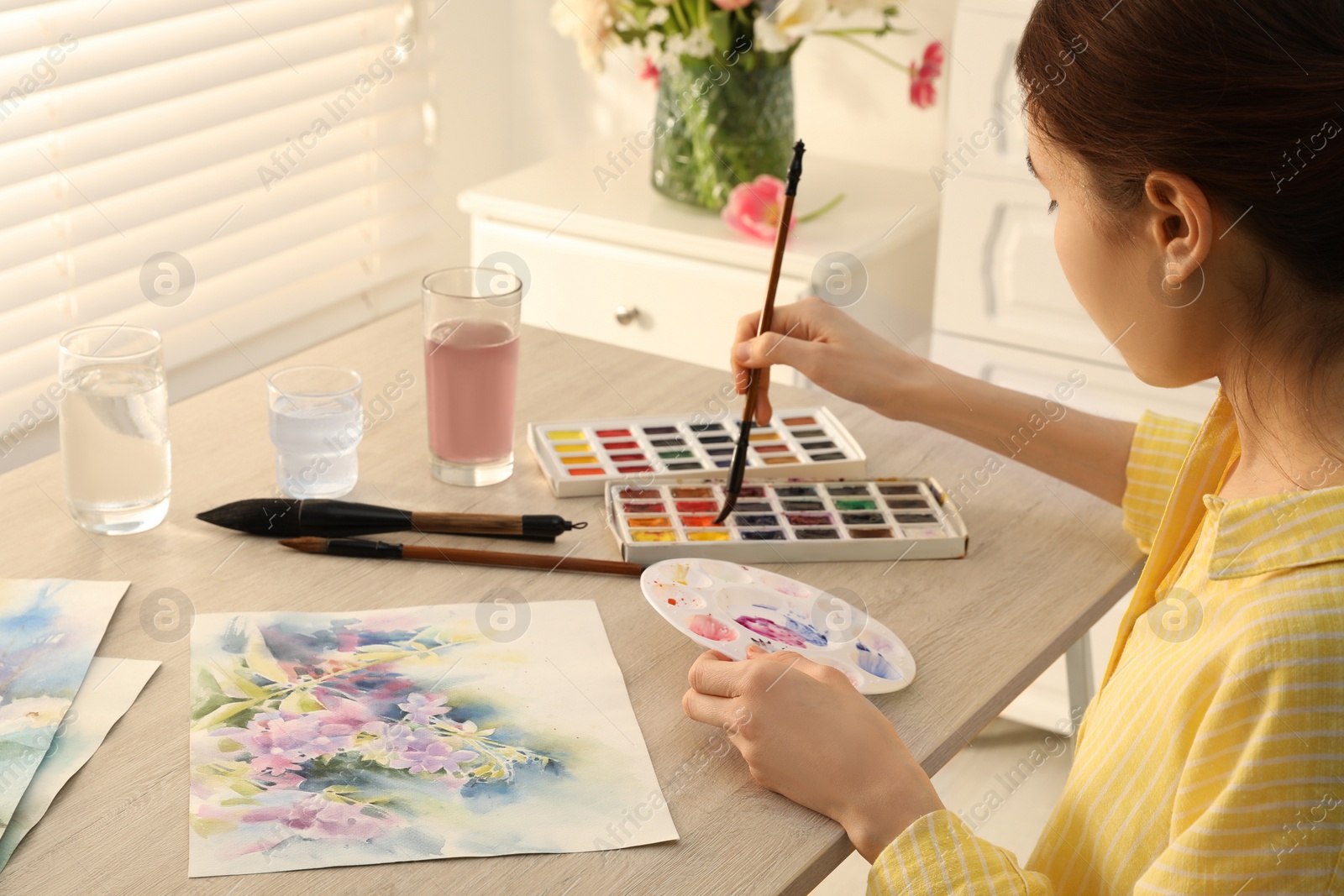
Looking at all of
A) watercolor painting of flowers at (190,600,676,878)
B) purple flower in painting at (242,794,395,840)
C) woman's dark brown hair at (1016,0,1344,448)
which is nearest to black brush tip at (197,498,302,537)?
watercolor painting of flowers at (190,600,676,878)

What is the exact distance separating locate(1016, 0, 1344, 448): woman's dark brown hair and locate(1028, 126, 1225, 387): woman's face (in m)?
0.02

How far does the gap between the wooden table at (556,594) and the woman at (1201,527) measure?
50 millimetres

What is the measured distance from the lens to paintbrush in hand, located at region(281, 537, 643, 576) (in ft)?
3.23

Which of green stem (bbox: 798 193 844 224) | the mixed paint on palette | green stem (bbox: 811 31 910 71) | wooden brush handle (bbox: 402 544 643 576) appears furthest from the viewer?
green stem (bbox: 811 31 910 71)

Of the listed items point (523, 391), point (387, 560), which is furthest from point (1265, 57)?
point (523, 391)

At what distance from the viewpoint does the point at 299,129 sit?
2.23 metres

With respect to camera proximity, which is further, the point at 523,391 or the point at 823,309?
the point at 523,391

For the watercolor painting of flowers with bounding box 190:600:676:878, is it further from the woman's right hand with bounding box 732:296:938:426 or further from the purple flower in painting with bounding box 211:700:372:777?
the woman's right hand with bounding box 732:296:938:426

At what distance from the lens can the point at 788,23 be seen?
1836 millimetres

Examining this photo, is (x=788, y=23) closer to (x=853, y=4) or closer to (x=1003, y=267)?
(x=853, y=4)

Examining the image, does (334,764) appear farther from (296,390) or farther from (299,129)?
(299,129)

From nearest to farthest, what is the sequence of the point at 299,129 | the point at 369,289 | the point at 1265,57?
the point at 1265,57, the point at 299,129, the point at 369,289

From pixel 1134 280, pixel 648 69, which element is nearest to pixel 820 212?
pixel 648 69

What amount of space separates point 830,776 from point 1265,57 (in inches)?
17.5
